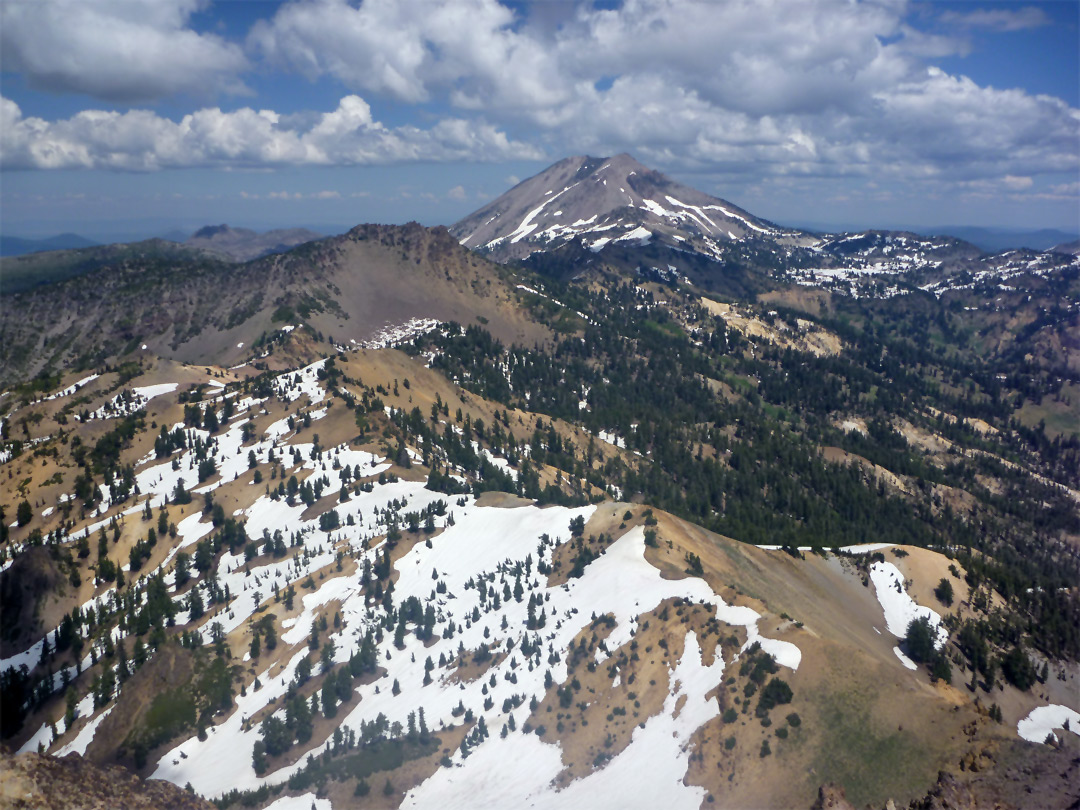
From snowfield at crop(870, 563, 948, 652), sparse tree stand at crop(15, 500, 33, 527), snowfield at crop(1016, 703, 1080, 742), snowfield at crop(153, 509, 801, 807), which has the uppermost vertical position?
snowfield at crop(153, 509, 801, 807)

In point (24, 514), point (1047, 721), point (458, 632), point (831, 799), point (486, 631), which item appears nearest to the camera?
point (831, 799)

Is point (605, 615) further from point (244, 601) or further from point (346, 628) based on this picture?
point (244, 601)

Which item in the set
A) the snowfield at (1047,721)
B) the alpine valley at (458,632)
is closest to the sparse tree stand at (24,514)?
the alpine valley at (458,632)

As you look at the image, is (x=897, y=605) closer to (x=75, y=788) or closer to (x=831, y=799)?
(x=831, y=799)

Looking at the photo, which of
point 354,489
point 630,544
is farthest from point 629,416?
point 630,544

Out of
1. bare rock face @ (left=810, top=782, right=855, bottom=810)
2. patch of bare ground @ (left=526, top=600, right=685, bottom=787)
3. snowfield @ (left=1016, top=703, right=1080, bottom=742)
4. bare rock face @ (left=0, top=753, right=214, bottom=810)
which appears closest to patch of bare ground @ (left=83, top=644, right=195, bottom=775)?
bare rock face @ (left=0, top=753, right=214, bottom=810)

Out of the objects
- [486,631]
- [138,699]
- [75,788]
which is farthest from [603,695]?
[138,699]

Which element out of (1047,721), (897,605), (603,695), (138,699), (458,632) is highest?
(603,695)

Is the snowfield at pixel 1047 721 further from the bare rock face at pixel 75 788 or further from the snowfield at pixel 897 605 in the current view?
the bare rock face at pixel 75 788

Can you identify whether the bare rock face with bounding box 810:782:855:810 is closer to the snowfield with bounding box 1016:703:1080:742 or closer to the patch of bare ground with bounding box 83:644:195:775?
the snowfield with bounding box 1016:703:1080:742

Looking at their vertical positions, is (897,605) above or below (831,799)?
below
